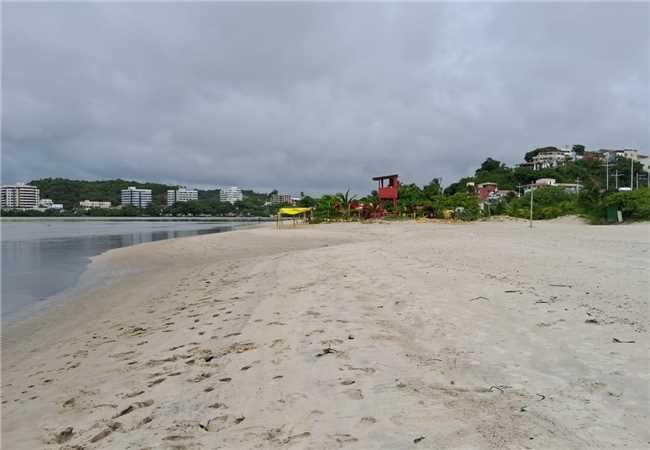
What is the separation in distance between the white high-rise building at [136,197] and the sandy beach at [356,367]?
6667 inches

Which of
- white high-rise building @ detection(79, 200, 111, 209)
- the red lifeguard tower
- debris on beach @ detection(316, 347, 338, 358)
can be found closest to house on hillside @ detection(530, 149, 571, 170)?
the red lifeguard tower

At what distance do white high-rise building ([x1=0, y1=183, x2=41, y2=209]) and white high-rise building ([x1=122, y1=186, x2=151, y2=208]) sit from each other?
28.6 metres

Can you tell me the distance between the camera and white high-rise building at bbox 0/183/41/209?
461ft

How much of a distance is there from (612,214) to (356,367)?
2851 centimetres

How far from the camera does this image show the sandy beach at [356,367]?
2570 millimetres

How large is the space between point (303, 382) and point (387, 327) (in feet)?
5.72

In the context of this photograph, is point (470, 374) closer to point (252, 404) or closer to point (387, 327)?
point (387, 327)

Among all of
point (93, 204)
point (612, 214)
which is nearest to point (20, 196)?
point (93, 204)

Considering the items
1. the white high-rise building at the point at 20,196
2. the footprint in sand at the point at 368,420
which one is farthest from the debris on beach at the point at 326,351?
the white high-rise building at the point at 20,196

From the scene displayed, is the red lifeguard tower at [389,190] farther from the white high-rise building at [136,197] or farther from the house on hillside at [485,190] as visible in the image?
the white high-rise building at [136,197]

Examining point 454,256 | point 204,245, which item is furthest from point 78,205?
point 454,256

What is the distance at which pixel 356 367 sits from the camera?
355cm

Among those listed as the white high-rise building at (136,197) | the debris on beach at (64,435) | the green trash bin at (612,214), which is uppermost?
the white high-rise building at (136,197)

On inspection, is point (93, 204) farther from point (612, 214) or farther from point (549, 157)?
point (549, 157)
